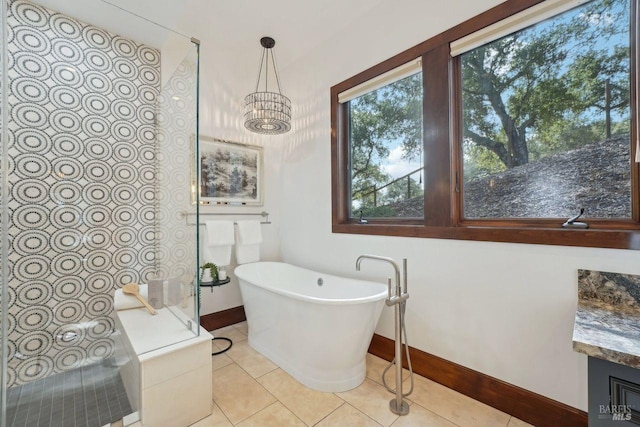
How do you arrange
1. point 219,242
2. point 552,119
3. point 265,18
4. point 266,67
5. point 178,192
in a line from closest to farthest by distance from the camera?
point 552,119, point 178,192, point 265,18, point 219,242, point 266,67

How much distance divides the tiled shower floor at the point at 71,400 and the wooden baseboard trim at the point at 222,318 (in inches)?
33.1

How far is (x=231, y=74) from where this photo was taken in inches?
111

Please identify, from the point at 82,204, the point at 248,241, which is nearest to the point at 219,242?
the point at 248,241

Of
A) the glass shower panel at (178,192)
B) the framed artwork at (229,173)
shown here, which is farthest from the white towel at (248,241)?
the glass shower panel at (178,192)

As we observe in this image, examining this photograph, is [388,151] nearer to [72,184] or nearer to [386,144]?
[386,144]

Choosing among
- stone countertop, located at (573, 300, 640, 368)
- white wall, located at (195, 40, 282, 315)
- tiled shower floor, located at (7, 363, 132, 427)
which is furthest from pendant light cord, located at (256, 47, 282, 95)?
stone countertop, located at (573, 300, 640, 368)

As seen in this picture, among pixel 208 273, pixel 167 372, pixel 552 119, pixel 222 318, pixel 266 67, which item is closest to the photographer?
pixel 167 372

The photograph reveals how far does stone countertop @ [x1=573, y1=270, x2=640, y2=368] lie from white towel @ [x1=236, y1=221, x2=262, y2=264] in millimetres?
2408

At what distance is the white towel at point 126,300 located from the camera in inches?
76.6

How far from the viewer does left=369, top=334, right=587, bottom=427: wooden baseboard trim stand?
1.37 meters

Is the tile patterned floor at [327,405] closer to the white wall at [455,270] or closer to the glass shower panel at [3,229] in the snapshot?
the white wall at [455,270]

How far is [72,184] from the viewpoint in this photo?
1930 millimetres

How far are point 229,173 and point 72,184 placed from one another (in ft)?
3.98

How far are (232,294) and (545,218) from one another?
8.80 feet
